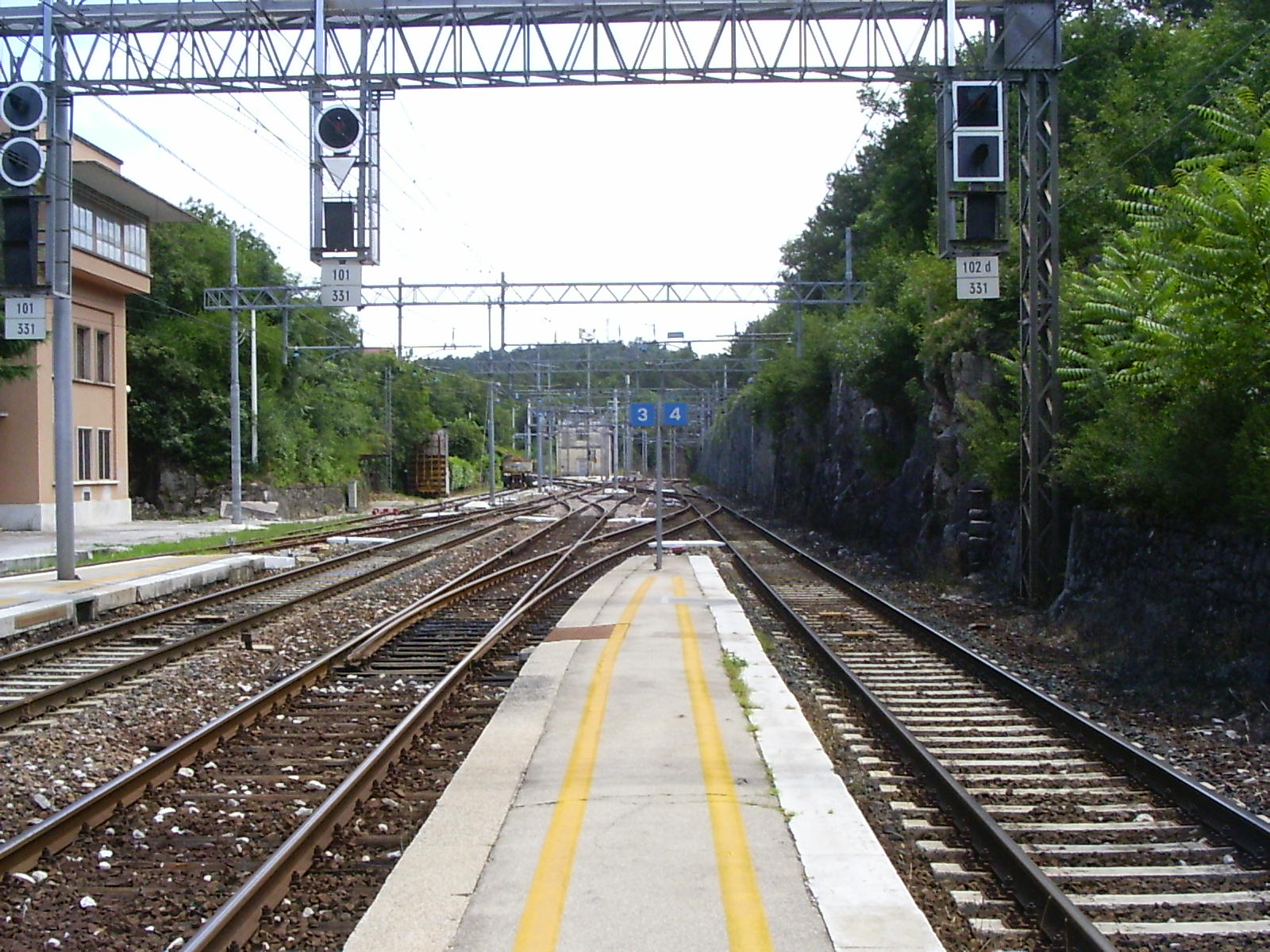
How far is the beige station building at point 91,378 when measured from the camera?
34406 mm

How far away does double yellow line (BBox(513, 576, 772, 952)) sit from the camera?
4852mm

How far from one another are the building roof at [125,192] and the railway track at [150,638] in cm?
1859

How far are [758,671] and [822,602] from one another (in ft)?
23.6

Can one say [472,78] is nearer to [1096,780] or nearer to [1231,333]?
[1231,333]

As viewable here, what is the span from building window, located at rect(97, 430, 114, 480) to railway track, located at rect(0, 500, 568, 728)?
17912 mm

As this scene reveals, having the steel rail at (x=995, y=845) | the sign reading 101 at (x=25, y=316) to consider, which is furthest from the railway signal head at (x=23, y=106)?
the steel rail at (x=995, y=845)

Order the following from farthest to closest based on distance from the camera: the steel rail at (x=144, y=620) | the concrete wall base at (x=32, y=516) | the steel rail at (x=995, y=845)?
the concrete wall base at (x=32, y=516) → the steel rail at (x=144, y=620) → the steel rail at (x=995, y=845)

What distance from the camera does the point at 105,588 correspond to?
1678 cm

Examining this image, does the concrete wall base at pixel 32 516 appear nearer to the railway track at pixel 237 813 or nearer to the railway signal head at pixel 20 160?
the railway signal head at pixel 20 160

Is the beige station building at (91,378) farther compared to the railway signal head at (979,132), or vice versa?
the beige station building at (91,378)

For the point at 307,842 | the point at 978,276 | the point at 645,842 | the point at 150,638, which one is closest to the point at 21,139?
the point at 150,638

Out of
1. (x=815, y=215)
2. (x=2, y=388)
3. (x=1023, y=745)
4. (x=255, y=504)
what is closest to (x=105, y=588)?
(x=1023, y=745)

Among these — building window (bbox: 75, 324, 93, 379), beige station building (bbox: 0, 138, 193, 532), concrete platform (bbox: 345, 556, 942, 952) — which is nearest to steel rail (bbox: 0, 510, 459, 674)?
concrete platform (bbox: 345, 556, 942, 952)

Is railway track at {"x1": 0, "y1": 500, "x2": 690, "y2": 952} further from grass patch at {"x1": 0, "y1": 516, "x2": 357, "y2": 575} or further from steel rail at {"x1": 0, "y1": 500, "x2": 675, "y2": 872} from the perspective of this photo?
grass patch at {"x1": 0, "y1": 516, "x2": 357, "y2": 575}
